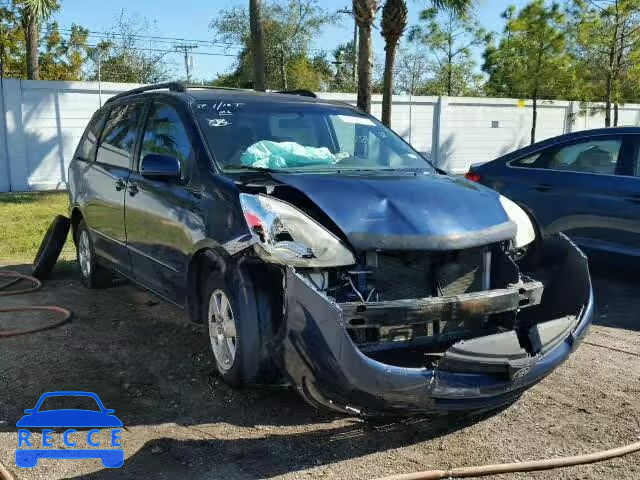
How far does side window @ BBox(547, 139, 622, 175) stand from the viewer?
21.7 ft

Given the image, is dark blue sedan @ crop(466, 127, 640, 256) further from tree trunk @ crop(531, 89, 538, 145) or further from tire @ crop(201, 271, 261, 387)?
tree trunk @ crop(531, 89, 538, 145)

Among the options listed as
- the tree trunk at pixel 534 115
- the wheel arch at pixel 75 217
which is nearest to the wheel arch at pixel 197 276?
the wheel arch at pixel 75 217

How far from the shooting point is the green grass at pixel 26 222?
8266mm

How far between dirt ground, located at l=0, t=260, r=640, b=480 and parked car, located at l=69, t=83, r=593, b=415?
0.93 feet

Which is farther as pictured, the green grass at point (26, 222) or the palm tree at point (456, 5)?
the palm tree at point (456, 5)

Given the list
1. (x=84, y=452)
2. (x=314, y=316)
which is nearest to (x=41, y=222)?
(x=84, y=452)

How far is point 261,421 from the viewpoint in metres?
3.63

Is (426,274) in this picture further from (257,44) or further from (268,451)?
(257,44)

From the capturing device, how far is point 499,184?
7.38 m

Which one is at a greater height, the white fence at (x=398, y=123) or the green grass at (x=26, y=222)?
the white fence at (x=398, y=123)

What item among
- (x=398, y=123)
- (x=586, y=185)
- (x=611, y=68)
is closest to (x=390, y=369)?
(x=586, y=185)

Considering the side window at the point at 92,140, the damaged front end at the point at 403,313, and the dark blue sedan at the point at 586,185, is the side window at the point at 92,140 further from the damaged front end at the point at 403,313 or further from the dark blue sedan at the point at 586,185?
the dark blue sedan at the point at 586,185

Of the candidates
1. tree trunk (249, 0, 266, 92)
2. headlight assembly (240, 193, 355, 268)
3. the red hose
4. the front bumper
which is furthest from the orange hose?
tree trunk (249, 0, 266, 92)

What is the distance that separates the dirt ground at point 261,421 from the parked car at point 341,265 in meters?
0.28
